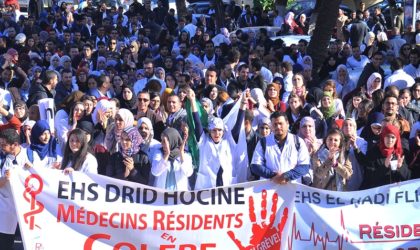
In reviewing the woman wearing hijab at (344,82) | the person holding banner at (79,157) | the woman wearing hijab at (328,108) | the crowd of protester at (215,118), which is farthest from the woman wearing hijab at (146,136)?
the woman wearing hijab at (344,82)

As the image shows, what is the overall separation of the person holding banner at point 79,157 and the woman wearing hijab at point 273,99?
3584 millimetres

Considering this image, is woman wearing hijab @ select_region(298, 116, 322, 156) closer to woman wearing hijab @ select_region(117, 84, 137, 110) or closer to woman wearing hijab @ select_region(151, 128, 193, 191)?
woman wearing hijab @ select_region(151, 128, 193, 191)

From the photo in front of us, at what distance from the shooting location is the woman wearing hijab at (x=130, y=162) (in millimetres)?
8867

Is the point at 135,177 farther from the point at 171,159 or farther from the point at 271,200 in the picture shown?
the point at 271,200

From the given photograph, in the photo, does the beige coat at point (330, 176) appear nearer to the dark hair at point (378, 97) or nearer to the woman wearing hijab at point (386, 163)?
the woman wearing hijab at point (386, 163)

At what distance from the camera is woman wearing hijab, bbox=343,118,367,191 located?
30.0ft

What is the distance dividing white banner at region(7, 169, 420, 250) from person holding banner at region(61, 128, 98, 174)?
Answer: 0.54ft

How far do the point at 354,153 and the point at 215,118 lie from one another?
1.38 meters

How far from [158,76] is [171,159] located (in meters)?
5.61

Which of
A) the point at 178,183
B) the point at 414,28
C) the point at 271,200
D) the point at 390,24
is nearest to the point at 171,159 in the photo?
the point at 178,183

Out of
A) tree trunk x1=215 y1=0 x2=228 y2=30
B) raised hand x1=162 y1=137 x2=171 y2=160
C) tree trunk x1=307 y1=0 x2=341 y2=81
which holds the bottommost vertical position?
raised hand x1=162 y1=137 x2=171 y2=160

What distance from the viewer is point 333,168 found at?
895 centimetres

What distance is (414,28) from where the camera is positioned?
21.5 metres

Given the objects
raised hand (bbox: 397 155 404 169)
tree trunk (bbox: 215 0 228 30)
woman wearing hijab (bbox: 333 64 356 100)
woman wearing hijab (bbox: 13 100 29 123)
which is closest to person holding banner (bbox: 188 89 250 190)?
raised hand (bbox: 397 155 404 169)
